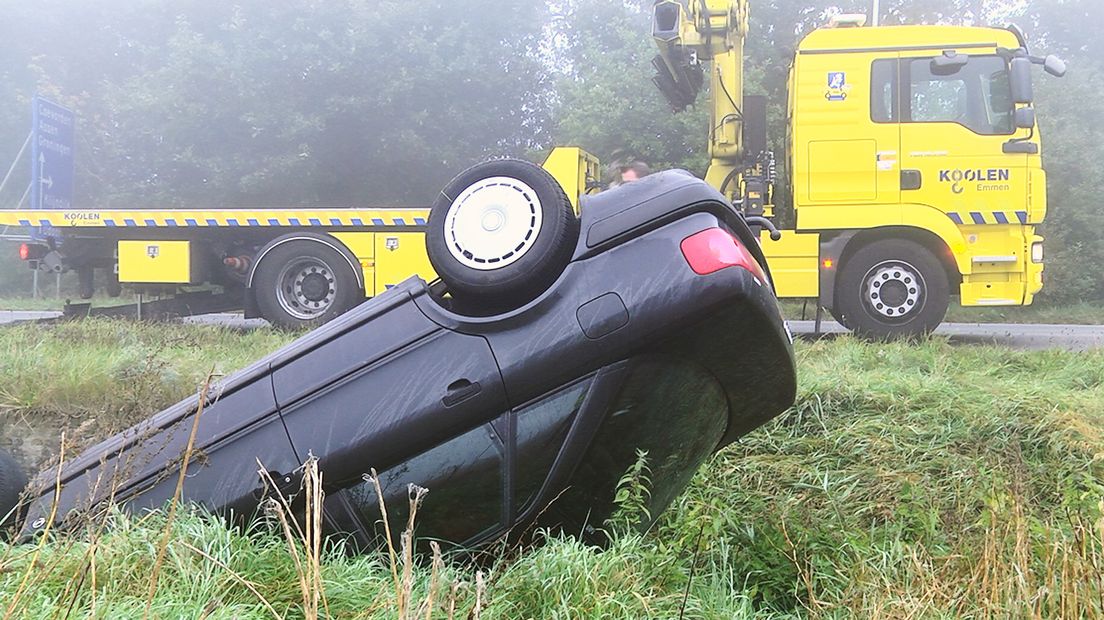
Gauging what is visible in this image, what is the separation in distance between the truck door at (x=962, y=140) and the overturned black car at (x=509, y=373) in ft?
19.4

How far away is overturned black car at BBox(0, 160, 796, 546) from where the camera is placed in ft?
7.27

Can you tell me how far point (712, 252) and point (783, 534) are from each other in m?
1.07

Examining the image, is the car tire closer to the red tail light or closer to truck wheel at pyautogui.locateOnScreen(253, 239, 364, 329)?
the red tail light

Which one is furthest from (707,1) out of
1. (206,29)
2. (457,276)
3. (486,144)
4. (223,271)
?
(206,29)

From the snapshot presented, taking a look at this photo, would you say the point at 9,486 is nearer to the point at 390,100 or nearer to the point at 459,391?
the point at 459,391

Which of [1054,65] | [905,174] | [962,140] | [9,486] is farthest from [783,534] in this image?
[1054,65]

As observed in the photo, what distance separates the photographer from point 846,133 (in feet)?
25.3

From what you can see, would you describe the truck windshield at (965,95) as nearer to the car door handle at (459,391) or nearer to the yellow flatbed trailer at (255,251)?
the yellow flatbed trailer at (255,251)

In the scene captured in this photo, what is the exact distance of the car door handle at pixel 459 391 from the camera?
2234mm

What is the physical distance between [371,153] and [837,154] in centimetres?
1386

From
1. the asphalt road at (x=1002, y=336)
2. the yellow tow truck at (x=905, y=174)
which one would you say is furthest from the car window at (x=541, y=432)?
the asphalt road at (x=1002, y=336)

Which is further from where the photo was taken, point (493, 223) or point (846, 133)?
point (846, 133)

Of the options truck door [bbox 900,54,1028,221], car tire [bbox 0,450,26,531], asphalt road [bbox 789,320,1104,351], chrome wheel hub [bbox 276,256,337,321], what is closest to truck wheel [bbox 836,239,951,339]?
asphalt road [bbox 789,320,1104,351]

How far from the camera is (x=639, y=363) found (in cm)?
224
